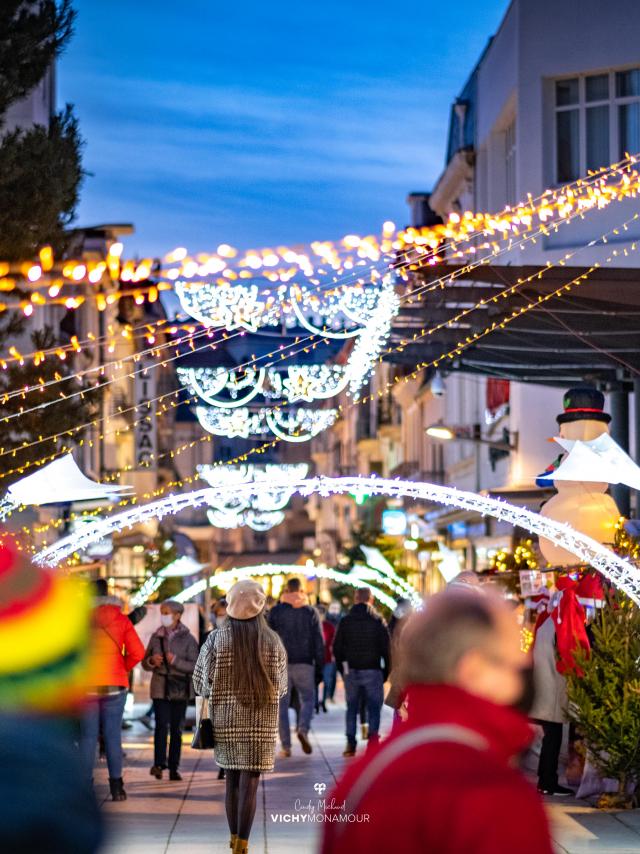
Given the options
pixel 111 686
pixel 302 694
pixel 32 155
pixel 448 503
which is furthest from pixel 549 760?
pixel 32 155

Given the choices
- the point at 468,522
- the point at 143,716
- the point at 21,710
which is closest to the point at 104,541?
the point at 143,716

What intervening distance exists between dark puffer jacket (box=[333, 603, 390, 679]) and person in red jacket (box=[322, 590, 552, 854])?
15151mm

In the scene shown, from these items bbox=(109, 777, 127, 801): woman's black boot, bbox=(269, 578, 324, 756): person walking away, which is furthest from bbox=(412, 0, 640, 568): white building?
bbox=(109, 777, 127, 801): woman's black boot

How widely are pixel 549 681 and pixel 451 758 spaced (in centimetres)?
1172

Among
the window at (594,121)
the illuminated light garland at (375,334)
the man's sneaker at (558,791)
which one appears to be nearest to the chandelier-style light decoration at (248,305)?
the illuminated light garland at (375,334)

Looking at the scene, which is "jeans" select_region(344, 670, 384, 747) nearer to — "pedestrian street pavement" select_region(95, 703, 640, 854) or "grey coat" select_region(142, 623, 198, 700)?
"pedestrian street pavement" select_region(95, 703, 640, 854)

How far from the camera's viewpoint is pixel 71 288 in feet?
136

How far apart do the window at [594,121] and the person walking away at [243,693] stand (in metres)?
19.2

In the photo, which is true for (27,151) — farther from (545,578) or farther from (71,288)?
(71,288)

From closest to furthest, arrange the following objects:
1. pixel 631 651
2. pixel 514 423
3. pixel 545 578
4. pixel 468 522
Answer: pixel 631 651
pixel 545 578
pixel 514 423
pixel 468 522

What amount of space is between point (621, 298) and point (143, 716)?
10.7m

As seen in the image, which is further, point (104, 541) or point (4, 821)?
point (104, 541)

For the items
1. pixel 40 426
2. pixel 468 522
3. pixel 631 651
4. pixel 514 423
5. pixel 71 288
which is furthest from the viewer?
pixel 468 522

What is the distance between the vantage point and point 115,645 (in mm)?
14922
